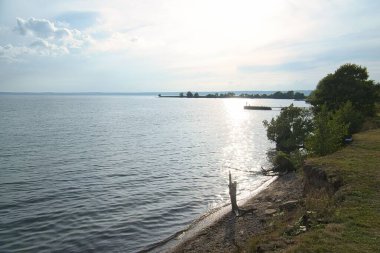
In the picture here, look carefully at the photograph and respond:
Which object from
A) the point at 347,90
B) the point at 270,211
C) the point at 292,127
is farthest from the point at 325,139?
the point at 347,90

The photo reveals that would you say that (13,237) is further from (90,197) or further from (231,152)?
Result: (231,152)

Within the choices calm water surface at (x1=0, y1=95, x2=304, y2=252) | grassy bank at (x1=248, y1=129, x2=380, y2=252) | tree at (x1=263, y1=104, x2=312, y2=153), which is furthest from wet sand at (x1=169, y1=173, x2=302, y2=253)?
tree at (x1=263, y1=104, x2=312, y2=153)

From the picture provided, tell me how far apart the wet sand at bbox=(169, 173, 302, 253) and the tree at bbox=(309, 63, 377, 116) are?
35.5 m

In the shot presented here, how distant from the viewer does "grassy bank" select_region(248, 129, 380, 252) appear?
14.6 metres

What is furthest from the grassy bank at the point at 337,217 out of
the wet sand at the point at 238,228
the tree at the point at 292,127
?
the tree at the point at 292,127

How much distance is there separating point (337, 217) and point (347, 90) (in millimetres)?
53328

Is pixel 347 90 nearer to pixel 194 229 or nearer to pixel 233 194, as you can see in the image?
pixel 233 194

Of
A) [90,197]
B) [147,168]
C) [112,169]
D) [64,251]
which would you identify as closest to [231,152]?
[147,168]

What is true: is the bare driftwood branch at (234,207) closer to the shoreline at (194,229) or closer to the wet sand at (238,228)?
the wet sand at (238,228)

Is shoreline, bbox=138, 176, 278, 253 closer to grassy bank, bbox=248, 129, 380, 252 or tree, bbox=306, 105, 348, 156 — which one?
grassy bank, bbox=248, 129, 380, 252

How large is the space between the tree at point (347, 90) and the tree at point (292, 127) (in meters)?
5.61

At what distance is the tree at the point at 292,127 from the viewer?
2341 inches

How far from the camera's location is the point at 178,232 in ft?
89.7

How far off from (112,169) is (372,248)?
3879 centimetres
